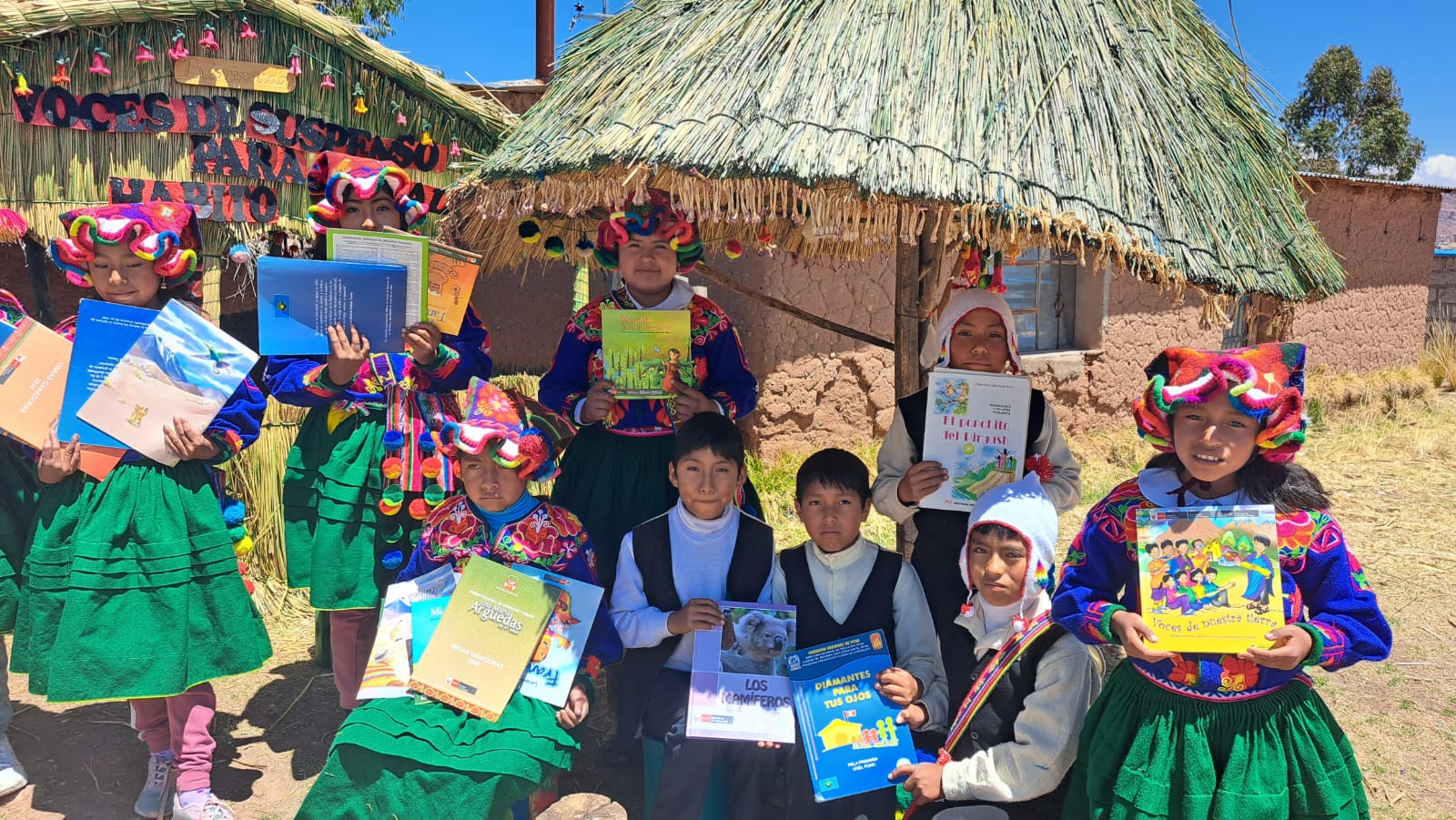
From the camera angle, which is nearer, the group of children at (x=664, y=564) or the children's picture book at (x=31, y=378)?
the group of children at (x=664, y=564)

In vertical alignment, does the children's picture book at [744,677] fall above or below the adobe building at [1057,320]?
below

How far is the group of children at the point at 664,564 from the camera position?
214 cm

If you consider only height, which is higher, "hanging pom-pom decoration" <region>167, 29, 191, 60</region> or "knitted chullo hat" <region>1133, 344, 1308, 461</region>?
"hanging pom-pom decoration" <region>167, 29, 191, 60</region>

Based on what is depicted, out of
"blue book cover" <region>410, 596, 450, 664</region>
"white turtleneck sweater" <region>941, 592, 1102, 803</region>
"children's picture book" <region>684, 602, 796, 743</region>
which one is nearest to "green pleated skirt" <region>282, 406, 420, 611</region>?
"blue book cover" <region>410, 596, 450, 664</region>

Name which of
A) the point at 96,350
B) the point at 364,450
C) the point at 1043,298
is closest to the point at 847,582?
the point at 364,450

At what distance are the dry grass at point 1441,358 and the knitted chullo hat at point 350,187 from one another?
1362cm

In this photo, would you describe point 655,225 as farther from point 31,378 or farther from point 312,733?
point 312,733

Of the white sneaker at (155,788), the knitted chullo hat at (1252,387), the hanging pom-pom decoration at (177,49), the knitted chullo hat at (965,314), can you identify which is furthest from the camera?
the hanging pom-pom decoration at (177,49)

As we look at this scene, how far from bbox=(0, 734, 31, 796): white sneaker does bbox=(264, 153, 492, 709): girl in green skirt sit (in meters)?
1.15

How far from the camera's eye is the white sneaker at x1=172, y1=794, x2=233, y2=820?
2898 millimetres

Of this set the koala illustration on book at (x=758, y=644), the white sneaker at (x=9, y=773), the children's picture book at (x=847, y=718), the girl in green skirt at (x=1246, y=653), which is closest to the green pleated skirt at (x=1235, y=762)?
the girl in green skirt at (x=1246, y=653)

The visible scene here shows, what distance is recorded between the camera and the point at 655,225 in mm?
3070

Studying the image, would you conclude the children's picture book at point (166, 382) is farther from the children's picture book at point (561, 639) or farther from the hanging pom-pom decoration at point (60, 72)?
the hanging pom-pom decoration at point (60, 72)

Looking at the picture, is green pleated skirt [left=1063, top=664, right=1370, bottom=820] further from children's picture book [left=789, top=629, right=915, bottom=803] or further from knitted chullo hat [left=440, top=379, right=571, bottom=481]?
knitted chullo hat [left=440, top=379, right=571, bottom=481]
